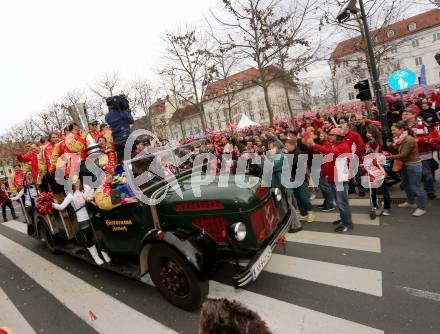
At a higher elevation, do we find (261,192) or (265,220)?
(261,192)

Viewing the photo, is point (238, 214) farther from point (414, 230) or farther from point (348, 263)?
point (414, 230)

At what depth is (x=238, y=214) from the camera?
12.7 ft

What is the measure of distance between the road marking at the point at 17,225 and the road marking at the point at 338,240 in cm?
939

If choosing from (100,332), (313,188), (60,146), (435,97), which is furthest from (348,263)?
(435,97)

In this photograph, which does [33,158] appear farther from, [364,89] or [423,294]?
[364,89]

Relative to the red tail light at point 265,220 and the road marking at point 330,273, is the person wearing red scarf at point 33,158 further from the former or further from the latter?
the road marking at point 330,273

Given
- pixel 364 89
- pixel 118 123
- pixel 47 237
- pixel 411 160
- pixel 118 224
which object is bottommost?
pixel 47 237

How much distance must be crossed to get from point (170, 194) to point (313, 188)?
18.3 ft

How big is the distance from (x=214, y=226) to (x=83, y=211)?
2.59m

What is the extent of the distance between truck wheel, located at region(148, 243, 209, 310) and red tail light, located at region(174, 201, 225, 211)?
52 cm

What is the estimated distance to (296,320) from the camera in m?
3.52

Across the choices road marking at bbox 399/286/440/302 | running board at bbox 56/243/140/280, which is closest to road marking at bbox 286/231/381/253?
road marking at bbox 399/286/440/302

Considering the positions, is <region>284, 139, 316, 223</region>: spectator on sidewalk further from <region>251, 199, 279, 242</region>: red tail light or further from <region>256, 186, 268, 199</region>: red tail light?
<region>256, 186, 268, 199</region>: red tail light

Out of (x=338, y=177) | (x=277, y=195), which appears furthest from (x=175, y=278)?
(x=338, y=177)
